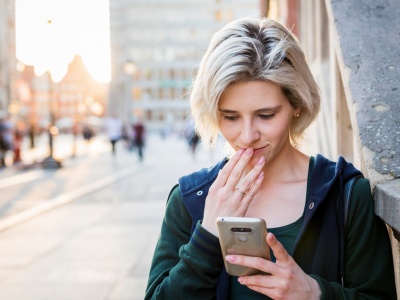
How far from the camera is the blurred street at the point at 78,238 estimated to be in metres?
5.97

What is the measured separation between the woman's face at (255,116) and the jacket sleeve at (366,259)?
1.02 feet

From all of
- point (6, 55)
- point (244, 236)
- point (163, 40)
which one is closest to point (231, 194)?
point (244, 236)

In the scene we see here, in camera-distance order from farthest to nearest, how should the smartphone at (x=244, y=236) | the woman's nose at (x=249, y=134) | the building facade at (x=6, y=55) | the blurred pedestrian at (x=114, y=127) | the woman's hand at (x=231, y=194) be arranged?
the building facade at (x=6, y=55)
the blurred pedestrian at (x=114, y=127)
the woman's nose at (x=249, y=134)
the woman's hand at (x=231, y=194)
the smartphone at (x=244, y=236)

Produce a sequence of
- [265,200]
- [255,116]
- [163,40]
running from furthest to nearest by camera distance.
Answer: [163,40], [265,200], [255,116]

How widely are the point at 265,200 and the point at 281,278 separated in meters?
0.44

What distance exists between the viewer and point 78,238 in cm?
831

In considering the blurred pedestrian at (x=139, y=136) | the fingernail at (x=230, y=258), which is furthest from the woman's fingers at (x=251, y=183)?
the blurred pedestrian at (x=139, y=136)

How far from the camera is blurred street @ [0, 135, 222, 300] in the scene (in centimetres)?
597

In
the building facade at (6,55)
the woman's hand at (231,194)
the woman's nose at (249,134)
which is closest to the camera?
the woman's hand at (231,194)

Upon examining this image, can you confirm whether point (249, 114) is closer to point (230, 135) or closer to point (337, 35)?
point (230, 135)

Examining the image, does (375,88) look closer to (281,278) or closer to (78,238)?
(281,278)

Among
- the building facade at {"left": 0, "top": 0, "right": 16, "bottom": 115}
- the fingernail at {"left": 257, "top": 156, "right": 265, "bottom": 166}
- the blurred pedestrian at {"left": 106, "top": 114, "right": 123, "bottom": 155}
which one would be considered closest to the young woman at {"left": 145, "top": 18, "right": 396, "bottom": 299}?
the fingernail at {"left": 257, "top": 156, "right": 265, "bottom": 166}

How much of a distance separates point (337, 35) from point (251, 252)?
1439mm

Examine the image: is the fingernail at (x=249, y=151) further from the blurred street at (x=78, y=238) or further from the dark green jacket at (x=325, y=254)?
the blurred street at (x=78, y=238)
